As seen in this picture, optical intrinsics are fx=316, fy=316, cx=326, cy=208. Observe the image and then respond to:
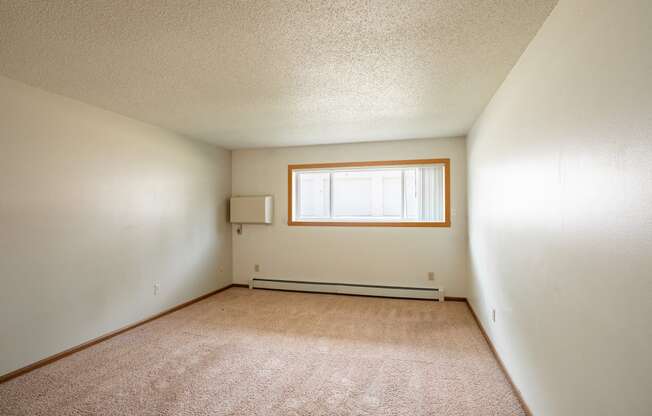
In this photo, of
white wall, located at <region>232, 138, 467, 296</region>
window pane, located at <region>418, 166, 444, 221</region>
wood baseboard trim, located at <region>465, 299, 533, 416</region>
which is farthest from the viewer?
window pane, located at <region>418, 166, 444, 221</region>

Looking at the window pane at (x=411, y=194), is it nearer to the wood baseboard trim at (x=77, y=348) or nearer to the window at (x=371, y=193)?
the window at (x=371, y=193)

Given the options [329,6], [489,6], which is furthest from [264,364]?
[489,6]

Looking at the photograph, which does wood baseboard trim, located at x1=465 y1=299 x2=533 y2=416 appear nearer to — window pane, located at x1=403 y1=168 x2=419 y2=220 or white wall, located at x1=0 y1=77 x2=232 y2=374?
window pane, located at x1=403 y1=168 x2=419 y2=220

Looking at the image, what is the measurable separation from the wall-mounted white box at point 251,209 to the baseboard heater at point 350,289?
97 centimetres

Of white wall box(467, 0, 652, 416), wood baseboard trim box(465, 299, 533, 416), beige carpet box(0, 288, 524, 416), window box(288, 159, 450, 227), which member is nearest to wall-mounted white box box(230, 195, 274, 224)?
window box(288, 159, 450, 227)

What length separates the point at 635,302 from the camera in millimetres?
965

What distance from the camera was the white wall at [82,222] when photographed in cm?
237

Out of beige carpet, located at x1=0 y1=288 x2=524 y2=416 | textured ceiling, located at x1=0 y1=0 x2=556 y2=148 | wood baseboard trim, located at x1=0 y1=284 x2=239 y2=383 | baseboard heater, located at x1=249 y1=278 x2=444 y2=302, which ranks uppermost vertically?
textured ceiling, located at x1=0 y1=0 x2=556 y2=148

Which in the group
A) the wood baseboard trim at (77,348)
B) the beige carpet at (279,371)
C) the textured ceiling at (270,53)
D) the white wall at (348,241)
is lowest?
the beige carpet at (279,371)

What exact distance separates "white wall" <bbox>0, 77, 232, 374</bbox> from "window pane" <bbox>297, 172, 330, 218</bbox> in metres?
1.62

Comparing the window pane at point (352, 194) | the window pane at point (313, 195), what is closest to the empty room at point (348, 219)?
the window pane at point (352, 194)

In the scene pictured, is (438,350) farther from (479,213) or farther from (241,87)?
(241,87)

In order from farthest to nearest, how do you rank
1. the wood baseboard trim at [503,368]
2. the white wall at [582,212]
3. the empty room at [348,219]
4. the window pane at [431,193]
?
the window pane at [431,193] → the wood baseboard trim at [503,368] → the empty room at [348,219] → the white wall at [582,212]

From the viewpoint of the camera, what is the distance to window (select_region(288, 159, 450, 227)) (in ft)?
14.7
